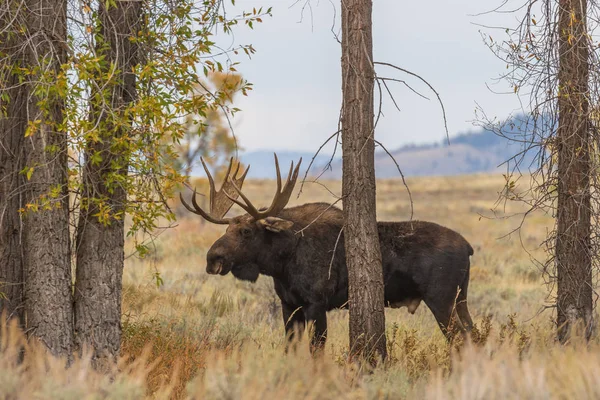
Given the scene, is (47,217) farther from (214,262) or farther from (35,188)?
(214,262)

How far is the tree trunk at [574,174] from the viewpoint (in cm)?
814

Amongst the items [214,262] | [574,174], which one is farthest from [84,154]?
[574,174]

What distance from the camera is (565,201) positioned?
27.0 ft

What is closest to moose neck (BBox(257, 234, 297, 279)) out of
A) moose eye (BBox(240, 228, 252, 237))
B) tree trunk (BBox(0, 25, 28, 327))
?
moose eye (BBox(240, 228, 252, 237))

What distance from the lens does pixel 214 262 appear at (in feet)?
29.8

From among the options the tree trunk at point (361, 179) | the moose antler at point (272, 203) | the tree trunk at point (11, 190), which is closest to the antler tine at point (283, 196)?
the moose antler at point (272, 203)

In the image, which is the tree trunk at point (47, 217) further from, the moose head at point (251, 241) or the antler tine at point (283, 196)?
the antler tine at point (283, 196)

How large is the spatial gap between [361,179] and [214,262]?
98.0 inches

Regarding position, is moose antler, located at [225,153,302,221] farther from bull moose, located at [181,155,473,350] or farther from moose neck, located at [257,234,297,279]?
moose neck, located at [257,234,297,279]

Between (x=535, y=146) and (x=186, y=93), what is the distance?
Result: 381cm

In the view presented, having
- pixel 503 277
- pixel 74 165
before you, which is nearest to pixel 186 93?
pixel 74 165

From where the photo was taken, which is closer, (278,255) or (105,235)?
(105,235)

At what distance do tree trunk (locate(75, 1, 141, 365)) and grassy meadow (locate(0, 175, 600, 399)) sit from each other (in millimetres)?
449

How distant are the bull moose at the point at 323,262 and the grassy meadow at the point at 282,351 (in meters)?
0.49
